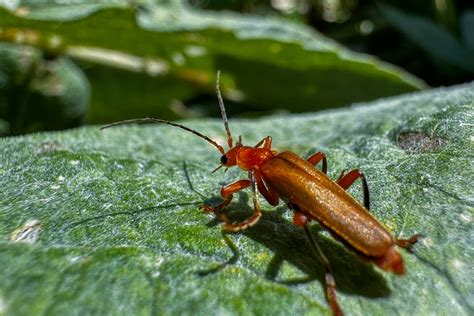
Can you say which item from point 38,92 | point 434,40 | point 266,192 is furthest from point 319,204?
point 434,40

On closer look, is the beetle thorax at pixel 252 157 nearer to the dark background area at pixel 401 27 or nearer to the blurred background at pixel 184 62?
the blurred background at pixel 184 62

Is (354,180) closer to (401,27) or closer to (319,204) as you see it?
(319,204)

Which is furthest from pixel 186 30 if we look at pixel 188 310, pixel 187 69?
pixel 188 310

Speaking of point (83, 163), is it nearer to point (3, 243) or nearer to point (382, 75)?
point (3, 243)

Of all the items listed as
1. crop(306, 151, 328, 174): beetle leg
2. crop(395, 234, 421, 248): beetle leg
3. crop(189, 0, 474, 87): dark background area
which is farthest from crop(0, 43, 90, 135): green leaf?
crop(395, 234, 421, 248): beetle leg

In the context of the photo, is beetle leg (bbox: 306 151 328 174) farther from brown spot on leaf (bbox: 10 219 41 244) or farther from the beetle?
brown spot on leaf (bbox: 10 219 41 244)
